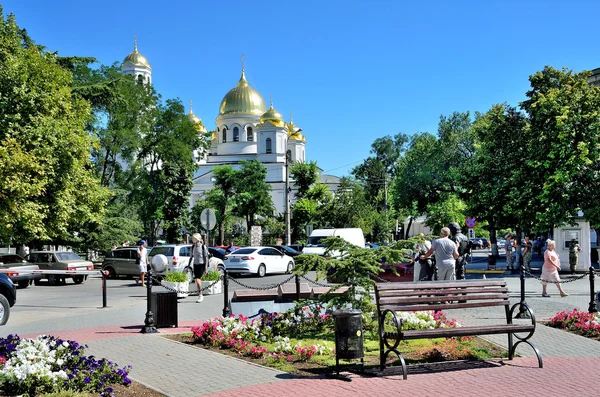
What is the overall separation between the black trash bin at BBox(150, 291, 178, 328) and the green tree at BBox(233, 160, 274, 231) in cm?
5298

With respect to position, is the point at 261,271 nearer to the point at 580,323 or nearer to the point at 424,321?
the point at 424,321

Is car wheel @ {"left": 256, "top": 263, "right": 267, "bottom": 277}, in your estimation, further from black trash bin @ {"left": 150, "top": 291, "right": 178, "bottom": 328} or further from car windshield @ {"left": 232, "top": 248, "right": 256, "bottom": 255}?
black trash bin @ {"left": 150, "top": 291, "right": 178, "bottom": 328}

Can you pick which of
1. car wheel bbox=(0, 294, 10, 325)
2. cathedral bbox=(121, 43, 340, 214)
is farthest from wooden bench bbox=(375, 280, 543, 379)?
cathedral bbox=(121, 43, 340, 214)

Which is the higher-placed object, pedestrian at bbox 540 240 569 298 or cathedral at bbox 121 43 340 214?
cathedral at bbox 121 43 340 214

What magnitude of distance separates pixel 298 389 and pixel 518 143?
2534 centimetres

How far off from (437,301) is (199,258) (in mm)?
10038

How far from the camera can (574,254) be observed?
2584 cm

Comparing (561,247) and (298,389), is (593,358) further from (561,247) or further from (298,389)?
(561,247)

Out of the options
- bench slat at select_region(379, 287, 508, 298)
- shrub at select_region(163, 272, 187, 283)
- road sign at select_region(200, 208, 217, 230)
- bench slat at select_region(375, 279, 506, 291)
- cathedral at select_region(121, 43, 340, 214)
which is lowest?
shrub at select_region(163, 272, 187, 283)

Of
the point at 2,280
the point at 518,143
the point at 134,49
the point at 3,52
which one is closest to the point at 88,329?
the point at 2,280

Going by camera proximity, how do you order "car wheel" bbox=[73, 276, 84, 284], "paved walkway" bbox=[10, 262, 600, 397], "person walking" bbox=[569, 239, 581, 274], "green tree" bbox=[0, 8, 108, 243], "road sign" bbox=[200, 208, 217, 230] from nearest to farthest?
"paved walkway" bbox=[10, 262, 600, 397] → "road sign" bbox=[200, 208, 217, 230] → "green tree" bbox=[0, 8, 108, 243] → "person walking" bbox=[569, 239, 581, 274] → "car wheel" bbox=[73, 276, 84, 284]

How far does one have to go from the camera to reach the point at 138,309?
1592 cm

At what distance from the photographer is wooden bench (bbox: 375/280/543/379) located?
780cm

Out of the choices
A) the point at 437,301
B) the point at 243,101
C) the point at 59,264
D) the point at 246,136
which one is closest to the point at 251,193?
the point at 246,136
